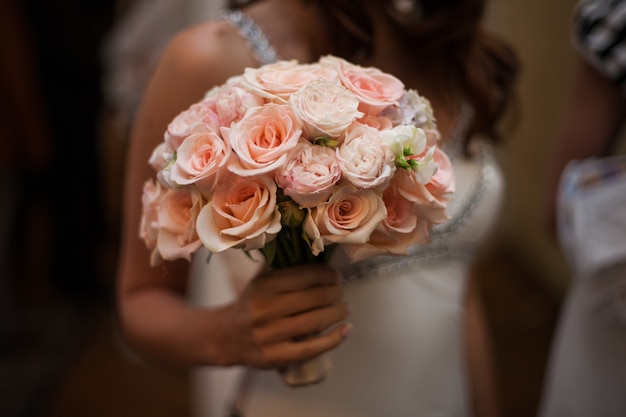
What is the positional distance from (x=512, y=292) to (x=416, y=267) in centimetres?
215

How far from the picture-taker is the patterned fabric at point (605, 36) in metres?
1.00

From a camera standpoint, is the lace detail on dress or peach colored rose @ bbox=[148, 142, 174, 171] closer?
peach colored rose @ bbox=[148, 142, 174, 171]

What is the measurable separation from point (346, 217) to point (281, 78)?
0.17 m

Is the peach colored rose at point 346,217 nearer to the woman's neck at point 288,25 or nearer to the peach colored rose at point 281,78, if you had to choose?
the peach colored rose at point 281,78

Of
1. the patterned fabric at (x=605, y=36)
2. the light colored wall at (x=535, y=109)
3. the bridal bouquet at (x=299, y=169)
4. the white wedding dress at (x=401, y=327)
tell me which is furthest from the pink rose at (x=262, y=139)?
the light colored wall at (x=535, y=109)

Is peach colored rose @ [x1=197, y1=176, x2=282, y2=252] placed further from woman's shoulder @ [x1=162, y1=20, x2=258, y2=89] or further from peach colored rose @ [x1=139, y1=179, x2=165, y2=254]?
woman's shoulder @ [x1=162, y1=20, x2=258, y2=89]

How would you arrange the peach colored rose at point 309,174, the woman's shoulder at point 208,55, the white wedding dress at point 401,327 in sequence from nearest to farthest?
1. the peach colored rose at point 309,174
2. the woman's shoulder at point 208,55
3. the white wedding dress at point 401,327

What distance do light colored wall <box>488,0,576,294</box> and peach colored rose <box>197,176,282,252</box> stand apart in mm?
1902

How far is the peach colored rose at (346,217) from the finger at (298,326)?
14 centimetres

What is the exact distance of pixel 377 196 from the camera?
605 millimetres

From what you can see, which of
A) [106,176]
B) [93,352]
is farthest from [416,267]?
[106,176]

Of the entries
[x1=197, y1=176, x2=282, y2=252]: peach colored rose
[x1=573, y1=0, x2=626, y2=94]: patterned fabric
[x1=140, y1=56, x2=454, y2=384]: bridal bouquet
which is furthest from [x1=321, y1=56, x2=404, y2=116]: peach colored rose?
[x1=573, y1=0, x2=626, y2=94]: patterned fabric

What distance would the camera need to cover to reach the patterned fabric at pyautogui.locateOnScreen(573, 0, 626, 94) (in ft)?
3.27

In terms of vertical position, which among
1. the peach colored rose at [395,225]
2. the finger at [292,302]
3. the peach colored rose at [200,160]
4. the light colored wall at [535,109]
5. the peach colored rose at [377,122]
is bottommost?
the finger at [292,302]
